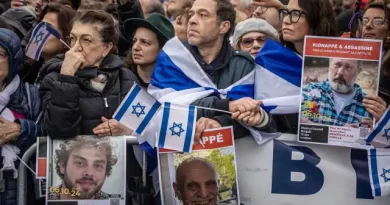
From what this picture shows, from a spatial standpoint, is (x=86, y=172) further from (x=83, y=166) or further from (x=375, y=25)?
(x=375, y=25)

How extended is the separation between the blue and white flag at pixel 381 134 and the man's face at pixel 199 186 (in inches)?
45.6

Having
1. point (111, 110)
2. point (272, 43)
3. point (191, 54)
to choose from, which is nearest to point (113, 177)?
point (111, 110)

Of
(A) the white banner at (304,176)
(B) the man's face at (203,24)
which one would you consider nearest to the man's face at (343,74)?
(A) the white banner at (304,176)

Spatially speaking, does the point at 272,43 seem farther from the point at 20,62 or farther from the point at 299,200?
the point at 20,62

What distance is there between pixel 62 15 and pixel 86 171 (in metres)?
2.03

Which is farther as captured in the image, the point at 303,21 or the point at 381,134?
the point at 303,21

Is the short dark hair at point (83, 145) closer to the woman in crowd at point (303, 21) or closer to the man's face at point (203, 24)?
the man's face at point (203, 24)

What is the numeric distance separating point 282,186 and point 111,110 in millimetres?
1397

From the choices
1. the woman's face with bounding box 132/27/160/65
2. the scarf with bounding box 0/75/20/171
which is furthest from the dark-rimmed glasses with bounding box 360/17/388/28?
the scarf with bounding box 0/75/20/171

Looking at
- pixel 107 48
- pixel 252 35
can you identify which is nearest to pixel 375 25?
pixel 252 35

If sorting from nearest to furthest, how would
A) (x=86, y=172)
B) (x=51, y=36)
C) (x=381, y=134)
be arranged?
(x=381, y=134) → (x=86, y=172) → (x=51, y=36)

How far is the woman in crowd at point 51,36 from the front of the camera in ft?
28.3

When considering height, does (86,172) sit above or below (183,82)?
below

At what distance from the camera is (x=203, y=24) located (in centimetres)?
776
